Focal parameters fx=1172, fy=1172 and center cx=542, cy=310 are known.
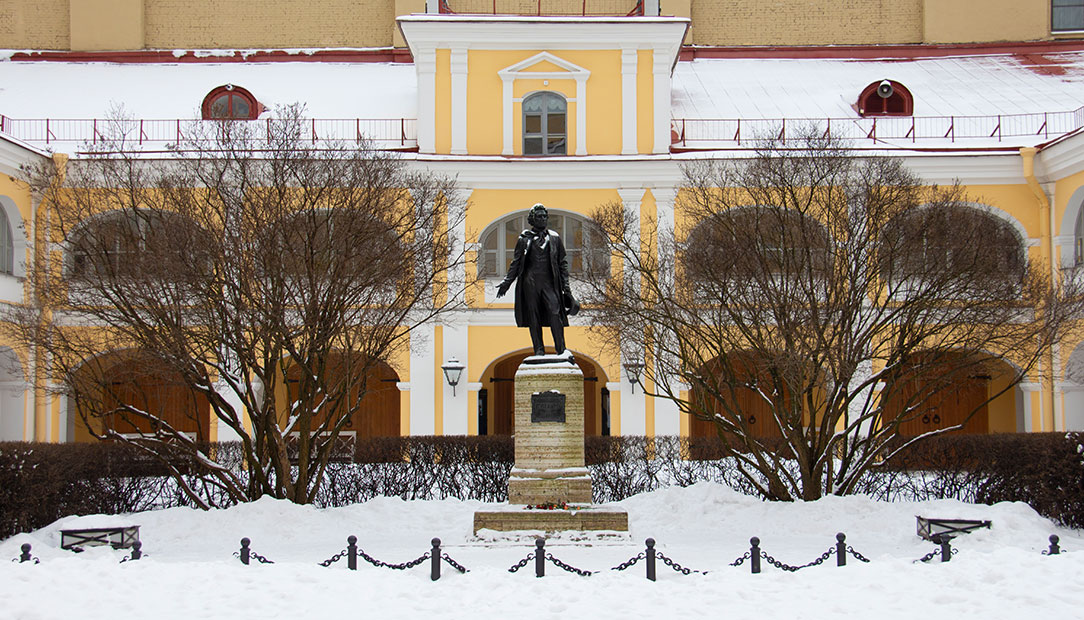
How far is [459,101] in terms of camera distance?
1068 inches

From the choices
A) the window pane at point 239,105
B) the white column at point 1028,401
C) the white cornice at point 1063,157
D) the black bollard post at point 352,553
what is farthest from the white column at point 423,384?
the black bollard post at point 352,553

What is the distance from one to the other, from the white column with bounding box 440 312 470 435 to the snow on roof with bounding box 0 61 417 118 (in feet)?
19.5

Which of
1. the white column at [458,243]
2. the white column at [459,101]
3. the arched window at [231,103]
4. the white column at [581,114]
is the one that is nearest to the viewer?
the white column at [458,243]

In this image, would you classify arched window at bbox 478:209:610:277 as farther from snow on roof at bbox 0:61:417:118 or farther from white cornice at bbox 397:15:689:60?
snow on roof at bbox 0:61:417:118

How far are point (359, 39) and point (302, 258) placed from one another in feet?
66.6

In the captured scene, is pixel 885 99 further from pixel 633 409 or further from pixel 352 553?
pixel 352 553

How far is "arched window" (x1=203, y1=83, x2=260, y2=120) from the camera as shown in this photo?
96.0 feet

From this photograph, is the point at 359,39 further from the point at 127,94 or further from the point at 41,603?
the point at 41,603

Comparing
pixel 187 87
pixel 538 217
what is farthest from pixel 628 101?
pixel 538 217

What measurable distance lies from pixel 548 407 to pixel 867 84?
19.4 meters

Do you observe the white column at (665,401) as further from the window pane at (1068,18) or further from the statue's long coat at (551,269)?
the window pane at (1068,18)

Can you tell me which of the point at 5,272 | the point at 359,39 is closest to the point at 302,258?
the point at 5,272

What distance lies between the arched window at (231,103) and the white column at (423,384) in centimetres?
762

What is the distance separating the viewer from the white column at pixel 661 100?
88.8ft
